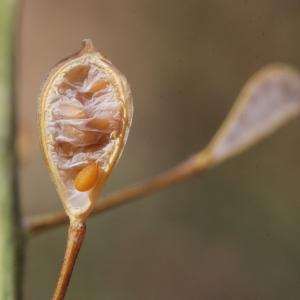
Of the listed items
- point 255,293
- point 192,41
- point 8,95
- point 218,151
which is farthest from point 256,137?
point 192,41

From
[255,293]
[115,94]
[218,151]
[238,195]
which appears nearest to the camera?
[115,94]

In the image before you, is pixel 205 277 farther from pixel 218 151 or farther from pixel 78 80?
pixel 78 80

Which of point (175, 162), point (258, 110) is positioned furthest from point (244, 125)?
point (175, 162)

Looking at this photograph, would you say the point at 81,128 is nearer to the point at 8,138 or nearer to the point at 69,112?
the point at 69,112

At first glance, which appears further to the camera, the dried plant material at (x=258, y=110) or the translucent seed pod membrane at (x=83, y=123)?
the dried plant material at (x=258, y=110)

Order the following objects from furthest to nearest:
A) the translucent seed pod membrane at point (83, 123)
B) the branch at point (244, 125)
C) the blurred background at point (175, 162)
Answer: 1. the blurred background at point (175, 162)
2. the branch at point (244, 125)
3. the translucent seed pod membrane at point (83, 123)

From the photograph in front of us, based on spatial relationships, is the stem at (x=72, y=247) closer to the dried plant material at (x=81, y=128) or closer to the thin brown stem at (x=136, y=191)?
the dried plant material at (x=81, y=128)

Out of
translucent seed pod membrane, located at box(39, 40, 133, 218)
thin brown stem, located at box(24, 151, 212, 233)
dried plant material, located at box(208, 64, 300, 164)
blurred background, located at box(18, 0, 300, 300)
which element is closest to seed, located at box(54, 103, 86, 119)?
translucent seed pod membrane, located at box(39, 40, 133, 218)

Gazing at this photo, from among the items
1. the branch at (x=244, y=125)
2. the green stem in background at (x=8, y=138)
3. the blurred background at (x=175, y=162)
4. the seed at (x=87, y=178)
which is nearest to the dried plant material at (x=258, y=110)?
the branch at (x=244, y=125)
